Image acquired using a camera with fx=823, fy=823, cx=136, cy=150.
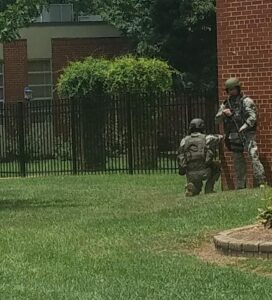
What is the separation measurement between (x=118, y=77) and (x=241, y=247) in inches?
616

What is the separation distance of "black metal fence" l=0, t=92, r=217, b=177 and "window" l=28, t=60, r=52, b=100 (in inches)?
441

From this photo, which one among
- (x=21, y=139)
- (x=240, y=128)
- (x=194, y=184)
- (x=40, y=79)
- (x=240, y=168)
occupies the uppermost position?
(x=40, y=79)

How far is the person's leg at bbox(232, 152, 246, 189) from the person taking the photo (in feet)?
42.9

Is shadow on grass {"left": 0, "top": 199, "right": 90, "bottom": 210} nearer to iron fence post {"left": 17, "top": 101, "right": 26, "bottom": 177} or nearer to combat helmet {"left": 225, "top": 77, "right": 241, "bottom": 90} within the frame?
combat helmet {"left": 225, "top": 77, "right": 241, "bottom": 90}

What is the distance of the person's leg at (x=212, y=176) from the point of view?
43.1 ft

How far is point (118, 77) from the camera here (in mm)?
22953

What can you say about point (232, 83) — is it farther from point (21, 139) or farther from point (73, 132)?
point (21, 139)

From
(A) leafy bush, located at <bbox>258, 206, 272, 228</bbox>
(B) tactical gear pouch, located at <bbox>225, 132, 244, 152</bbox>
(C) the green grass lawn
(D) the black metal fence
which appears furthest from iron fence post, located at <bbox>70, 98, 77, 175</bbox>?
(A) leafy bush, located at <bbox>258, 206, 272, 228</bbox>

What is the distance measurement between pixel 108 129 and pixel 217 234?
13.4 m

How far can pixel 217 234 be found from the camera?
8547 mm

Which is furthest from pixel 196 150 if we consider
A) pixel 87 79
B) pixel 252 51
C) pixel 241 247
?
pixel 87 79

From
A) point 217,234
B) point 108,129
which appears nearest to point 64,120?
point 108,129

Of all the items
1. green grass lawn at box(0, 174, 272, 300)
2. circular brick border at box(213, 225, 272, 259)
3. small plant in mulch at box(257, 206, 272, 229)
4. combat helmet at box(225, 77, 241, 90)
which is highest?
combat helmet at box(225, 77, 241, 90)

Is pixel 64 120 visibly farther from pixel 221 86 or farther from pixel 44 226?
pixel 44 226
